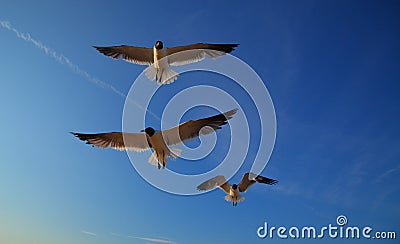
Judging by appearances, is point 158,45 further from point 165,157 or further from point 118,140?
point 165,157

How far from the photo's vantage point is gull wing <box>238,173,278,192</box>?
23.6 ft

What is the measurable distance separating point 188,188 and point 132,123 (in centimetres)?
116

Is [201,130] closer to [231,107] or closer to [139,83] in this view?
[231,107]

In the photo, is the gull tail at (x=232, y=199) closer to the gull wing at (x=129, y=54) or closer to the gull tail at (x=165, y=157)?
the gull tail at (x=165, y=157)

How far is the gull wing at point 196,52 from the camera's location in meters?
5.88

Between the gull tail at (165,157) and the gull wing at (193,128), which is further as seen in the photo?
the gull tail at (165,157)

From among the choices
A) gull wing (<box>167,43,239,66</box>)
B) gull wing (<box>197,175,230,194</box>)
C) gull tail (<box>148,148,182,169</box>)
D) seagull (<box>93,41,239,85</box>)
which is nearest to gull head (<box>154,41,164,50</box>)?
seagull (<box>93,41,239,85</box>)

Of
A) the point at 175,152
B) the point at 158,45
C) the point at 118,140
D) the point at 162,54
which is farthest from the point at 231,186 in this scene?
the point at 158,45

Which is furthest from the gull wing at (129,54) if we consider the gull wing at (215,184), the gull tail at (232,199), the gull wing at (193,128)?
the gull tail at (232,199)

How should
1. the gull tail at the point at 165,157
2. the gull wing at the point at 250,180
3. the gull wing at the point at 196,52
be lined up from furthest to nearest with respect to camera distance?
the gull wing at the point at 250,180
the gull wing at the point at 196,52
the gull tail at the point at 165,157

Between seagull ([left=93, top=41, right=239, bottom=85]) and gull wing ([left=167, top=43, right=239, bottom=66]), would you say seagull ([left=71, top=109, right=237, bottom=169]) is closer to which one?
seagull ([left=93, top=41, right=239, bottom=85])

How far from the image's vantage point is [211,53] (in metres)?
5.94

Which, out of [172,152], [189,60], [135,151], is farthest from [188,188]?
[189,60]

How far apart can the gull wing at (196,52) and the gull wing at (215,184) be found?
2.38 m
